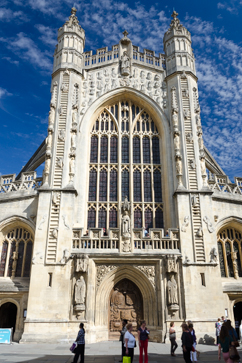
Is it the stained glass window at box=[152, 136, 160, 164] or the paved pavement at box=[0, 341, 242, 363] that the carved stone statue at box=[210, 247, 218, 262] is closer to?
the paved pavement at box=[0, 341, 242, 363]

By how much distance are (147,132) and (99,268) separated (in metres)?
9.63

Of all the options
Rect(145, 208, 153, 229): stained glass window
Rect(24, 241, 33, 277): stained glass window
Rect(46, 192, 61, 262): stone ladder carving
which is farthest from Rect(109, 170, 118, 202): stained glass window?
Rect(24, 241, 33, 277): stained glass window

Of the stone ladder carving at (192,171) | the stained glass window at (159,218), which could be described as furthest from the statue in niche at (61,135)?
the stone ladder carving at (192,171)

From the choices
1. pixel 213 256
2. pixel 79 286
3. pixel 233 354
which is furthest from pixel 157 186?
pixel 233 354

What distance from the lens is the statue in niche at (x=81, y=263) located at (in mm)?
14750

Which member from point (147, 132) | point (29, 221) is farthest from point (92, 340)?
point (147, 132)

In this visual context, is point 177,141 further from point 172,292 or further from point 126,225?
point 172,292

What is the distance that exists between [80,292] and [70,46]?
53.7 feet

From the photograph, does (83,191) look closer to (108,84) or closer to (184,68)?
(108,84)

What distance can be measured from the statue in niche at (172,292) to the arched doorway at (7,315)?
911cm

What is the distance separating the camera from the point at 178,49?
850 inches

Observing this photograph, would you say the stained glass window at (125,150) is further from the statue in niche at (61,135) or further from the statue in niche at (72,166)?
the statue in niche at (61,135)

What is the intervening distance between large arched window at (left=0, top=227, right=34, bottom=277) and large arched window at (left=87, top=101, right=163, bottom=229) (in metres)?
3.73

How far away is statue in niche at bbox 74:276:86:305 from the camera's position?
14.4 meters
